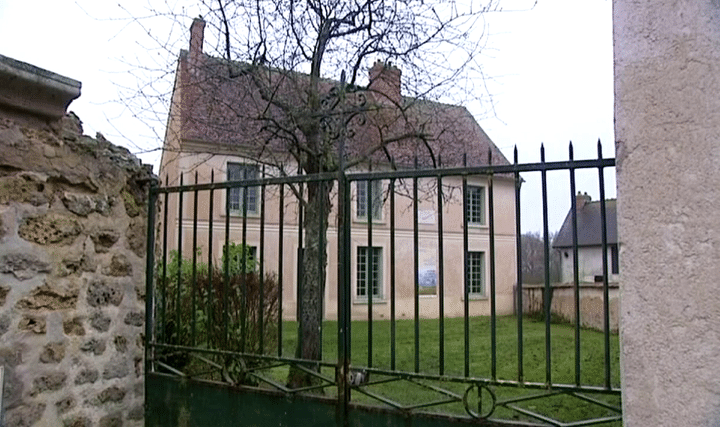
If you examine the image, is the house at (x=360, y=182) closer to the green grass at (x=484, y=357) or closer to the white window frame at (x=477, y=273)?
the white window frame at (x=477, y=273)

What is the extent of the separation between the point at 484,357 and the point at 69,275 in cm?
749

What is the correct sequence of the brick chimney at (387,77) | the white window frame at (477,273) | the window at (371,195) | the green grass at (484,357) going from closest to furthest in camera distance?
the window at (371,195) < the green grass at (484,357) < the brick chimney at (387,77) < the white window frame at (477,273)

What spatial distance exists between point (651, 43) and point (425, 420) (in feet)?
7.19

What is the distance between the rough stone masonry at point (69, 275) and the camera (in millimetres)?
3033

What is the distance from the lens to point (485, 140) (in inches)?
561

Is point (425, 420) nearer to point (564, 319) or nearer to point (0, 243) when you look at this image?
point (0, 243)

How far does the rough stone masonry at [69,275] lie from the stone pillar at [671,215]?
9.92ft

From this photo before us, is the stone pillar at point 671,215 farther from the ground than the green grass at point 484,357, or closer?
farther from the ground

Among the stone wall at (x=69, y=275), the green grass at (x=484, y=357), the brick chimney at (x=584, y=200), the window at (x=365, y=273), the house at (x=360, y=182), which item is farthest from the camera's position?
the house at (x=360, y=182)

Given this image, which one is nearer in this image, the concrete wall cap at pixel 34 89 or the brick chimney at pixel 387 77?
the concrete wall cap at pixel 34 89

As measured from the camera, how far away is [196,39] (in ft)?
23.8

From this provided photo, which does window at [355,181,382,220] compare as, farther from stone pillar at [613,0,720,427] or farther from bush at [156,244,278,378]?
stone pillar at [613,0,720,427]

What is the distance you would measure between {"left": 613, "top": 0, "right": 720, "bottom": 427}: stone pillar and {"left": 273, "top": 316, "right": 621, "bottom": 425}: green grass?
11.6 ft

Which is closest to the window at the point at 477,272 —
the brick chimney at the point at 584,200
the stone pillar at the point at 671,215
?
the brick chimney at the point at 584,200
